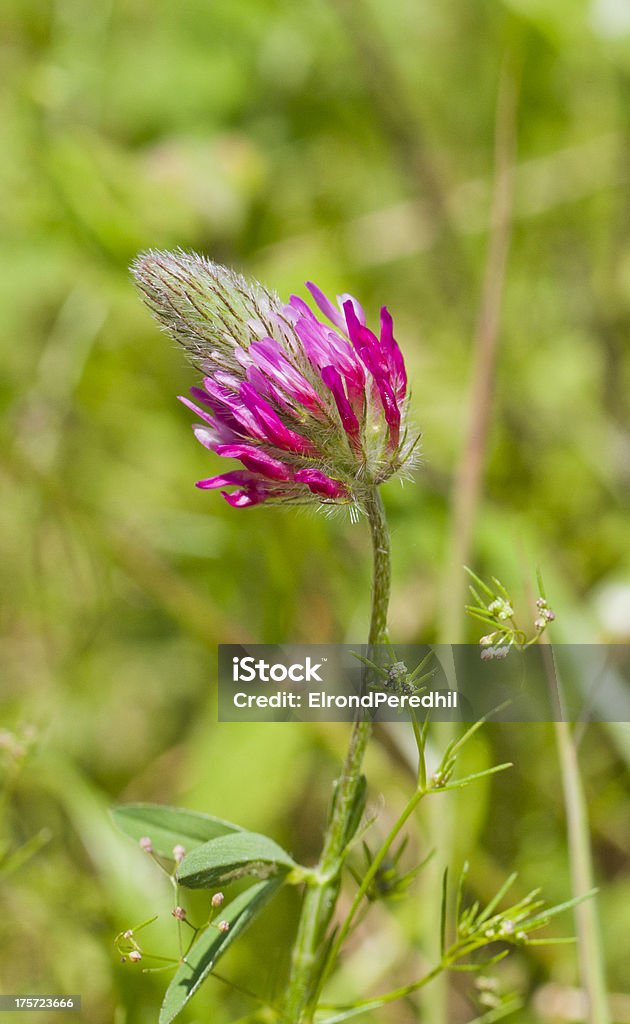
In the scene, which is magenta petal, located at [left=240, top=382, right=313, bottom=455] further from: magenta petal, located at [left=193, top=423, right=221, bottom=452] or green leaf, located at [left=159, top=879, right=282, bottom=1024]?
green leaf, located at [left=159, top=879, right=282, bottom=1024]

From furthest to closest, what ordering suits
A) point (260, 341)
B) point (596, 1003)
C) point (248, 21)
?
point (248, 21), point (596, 1003), point (260, 341)

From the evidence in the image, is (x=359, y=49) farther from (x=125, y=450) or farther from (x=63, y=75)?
(x=125, y=450)

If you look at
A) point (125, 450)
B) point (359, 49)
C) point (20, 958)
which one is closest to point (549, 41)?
point (359, 49)

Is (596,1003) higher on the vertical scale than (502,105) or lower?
lower

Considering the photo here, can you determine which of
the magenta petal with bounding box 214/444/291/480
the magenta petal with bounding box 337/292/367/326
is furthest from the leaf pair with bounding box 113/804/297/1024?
the magenta petal with bounding box 337/292/367/326

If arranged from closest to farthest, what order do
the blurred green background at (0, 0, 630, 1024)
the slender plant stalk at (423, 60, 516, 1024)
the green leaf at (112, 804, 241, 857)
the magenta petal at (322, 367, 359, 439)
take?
the magenta petal at (322, 367, 359, 439)
the green leaf at (112, 804, 241, 857)
the slender plant stalk at (423, 60, 516, 1024)
the blurred green background at (0, 0, 630, 1024)

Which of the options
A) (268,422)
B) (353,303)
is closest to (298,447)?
(268,422)

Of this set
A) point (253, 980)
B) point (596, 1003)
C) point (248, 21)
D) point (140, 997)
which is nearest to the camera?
point (596, 1003)
